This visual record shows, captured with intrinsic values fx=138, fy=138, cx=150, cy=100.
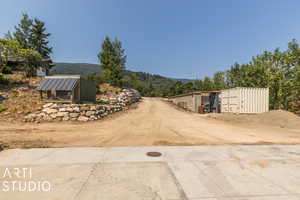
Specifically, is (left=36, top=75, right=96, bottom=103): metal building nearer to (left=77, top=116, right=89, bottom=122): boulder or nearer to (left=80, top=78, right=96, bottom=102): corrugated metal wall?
(left=80, top=78, right=96, bottom=102): corrugated metal wall

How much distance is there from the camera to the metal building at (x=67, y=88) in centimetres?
1331

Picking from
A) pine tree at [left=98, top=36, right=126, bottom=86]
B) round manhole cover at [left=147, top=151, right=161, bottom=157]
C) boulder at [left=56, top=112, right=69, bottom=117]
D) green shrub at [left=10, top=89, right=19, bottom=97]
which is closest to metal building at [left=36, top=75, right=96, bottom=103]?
boulder at [left=56, top=112, right=69, bottom=117]

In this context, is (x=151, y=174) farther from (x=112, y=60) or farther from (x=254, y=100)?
(x=112, y=60)

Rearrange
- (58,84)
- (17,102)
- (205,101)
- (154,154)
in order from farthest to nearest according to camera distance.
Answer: (205,101) → (58,84) → (17,102) → (154,154)

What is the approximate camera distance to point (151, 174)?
3.57 m

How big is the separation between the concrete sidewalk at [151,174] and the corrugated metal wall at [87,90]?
418 inches

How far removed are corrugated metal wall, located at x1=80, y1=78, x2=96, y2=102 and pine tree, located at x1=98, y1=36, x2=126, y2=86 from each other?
280 inches

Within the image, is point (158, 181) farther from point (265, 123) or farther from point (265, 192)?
point (265, 123)

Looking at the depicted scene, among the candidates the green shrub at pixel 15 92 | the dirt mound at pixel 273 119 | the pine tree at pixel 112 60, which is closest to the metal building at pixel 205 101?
the dirt mound at pixel 273 119

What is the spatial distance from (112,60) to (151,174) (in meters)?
23.8

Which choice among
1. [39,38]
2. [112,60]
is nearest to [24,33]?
[39,38]

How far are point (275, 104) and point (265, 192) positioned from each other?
67.2 feet

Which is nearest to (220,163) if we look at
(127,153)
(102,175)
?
(127,153)

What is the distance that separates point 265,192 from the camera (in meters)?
2.91
